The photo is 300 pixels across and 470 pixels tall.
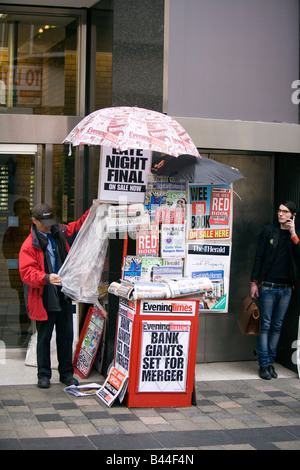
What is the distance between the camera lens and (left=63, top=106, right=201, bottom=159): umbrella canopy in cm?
595

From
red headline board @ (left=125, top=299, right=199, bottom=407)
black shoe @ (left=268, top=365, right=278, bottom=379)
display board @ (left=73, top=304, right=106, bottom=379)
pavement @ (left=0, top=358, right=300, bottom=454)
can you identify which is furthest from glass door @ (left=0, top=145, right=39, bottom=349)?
black shoe @ (left=268, top=365, right=278, bottom=379)

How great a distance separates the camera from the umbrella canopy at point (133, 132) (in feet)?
19.5

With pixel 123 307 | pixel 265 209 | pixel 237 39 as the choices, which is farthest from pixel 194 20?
pixel 123 307

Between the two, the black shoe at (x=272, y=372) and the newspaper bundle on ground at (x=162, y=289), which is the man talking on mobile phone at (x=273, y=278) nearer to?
the black shoe at (x=272, y=372)

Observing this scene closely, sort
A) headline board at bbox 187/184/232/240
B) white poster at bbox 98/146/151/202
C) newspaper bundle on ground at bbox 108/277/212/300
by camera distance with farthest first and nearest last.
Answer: headline board at bbox 187/184/232/240 < white poster at bbox 98/146/151/202 < newspaper bundle on ground at bbox 108/277/212/300

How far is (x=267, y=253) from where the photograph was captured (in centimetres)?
753

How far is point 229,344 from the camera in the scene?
8172 millimetres

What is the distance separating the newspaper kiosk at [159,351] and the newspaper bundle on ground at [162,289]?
0.35 ft

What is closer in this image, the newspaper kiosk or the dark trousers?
the newspaper kiosk

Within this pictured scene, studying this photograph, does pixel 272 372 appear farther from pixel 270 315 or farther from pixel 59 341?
pixel 59 341

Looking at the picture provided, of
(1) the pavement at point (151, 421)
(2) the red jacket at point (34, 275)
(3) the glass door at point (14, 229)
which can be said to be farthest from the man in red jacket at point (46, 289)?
(3) the glass door at point (14, 229)

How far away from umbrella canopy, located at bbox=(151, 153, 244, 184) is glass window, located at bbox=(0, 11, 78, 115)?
1.77 metres

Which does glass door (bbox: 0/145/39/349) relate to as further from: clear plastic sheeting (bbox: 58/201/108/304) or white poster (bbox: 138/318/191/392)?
white poster (bbox: 138/318/191/392)

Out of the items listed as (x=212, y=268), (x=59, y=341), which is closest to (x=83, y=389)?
(x=59, y=341)
